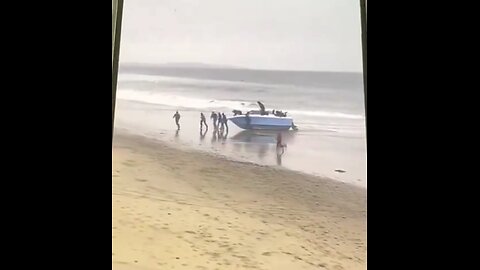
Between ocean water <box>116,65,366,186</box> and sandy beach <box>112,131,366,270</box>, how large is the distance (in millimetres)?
38

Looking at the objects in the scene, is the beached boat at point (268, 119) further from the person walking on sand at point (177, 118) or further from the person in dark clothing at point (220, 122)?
the person walking on sand at point (177, 118)

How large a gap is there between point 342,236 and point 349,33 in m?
0.55

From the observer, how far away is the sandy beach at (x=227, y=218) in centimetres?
157

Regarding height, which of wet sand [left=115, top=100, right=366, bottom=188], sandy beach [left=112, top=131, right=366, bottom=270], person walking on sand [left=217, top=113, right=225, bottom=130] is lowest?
sandy beach [left=112, top=131, right=366, bottom=270]

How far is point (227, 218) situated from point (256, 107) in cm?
32

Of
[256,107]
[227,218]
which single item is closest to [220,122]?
[256,107]

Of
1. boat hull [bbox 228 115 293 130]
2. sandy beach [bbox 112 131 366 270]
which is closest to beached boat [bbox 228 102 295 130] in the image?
boat hull [bbox 228 115 293 130]

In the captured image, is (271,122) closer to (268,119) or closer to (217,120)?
(268,119)

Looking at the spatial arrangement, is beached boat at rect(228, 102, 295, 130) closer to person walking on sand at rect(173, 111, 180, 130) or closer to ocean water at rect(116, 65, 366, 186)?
ocean water at rect(116, 65, 366, 186)

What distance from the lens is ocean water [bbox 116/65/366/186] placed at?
1552 millimetres

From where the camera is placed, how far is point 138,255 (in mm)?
1580

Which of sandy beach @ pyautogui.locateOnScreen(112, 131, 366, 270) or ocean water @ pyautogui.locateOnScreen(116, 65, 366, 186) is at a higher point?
ocean water @ pyautogui.locateOnScreen(116, 65, 366, 186)
